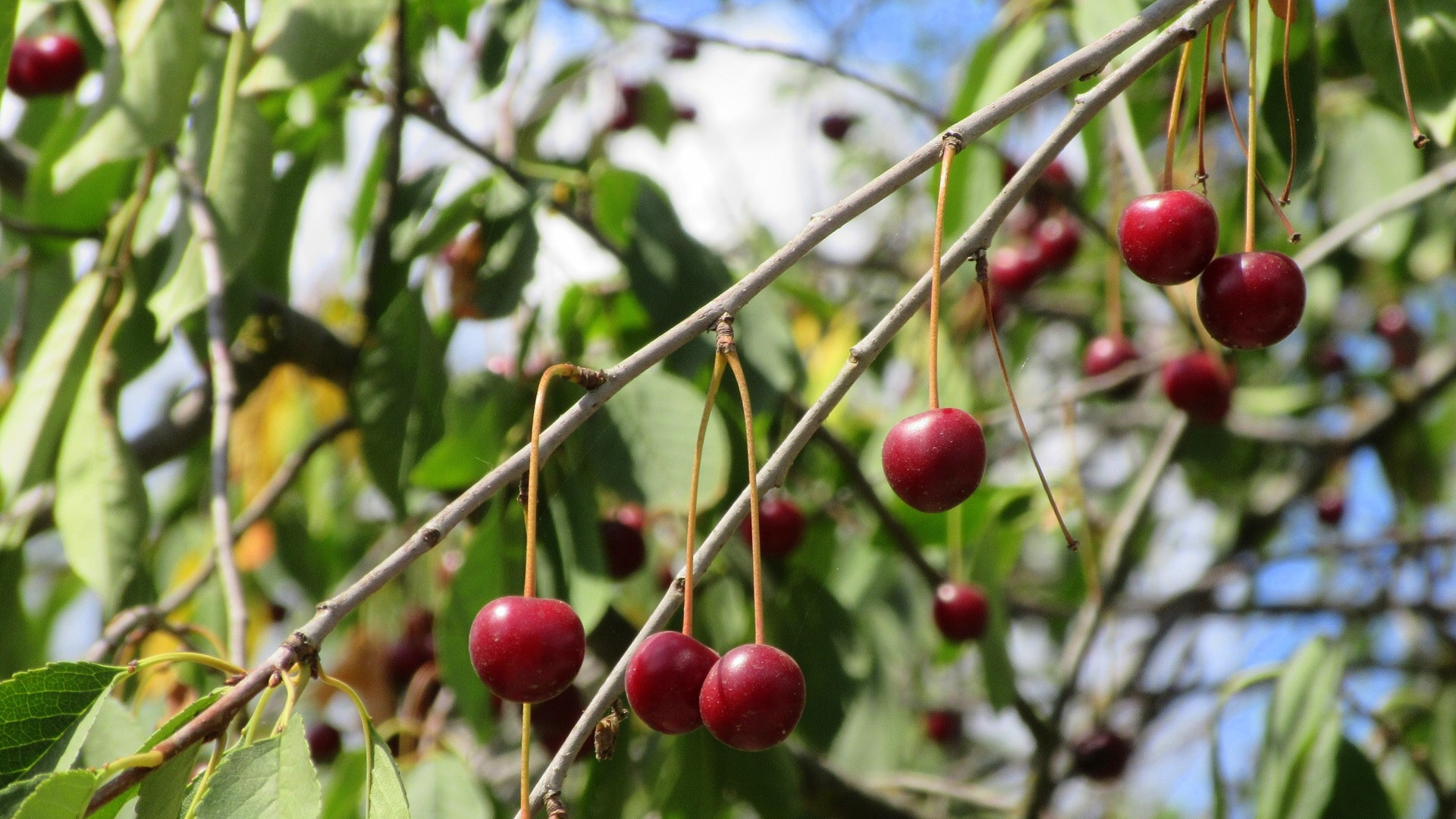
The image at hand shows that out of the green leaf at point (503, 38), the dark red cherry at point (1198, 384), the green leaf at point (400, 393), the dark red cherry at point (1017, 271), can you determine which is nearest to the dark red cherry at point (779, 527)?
the green leaf at point (400, 393)

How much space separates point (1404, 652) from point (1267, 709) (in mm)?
1891

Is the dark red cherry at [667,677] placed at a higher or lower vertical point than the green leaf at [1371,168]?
lower

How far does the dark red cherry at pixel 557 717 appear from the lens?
2.08 m

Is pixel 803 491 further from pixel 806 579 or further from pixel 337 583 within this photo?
pixel 337 583

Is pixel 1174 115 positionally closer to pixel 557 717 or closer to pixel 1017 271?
pixel 557 717

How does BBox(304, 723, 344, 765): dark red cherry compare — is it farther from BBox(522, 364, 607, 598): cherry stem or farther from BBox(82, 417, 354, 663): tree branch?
BBox(522, 364, 607, 598): cherry stem

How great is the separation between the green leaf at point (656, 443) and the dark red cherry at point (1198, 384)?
93cm

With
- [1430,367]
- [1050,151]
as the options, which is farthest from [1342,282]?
[1050,151]

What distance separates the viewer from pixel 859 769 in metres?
2.43

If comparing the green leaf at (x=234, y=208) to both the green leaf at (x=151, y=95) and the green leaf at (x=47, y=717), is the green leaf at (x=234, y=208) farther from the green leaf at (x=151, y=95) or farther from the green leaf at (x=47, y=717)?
the green leaf at (x=47, y=717)

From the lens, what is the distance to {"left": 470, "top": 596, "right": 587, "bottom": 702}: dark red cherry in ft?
3.08

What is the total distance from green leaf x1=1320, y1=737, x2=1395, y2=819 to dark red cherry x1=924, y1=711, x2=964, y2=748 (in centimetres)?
130

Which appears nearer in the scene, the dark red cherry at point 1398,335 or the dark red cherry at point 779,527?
the dark red cherry at point 779,527

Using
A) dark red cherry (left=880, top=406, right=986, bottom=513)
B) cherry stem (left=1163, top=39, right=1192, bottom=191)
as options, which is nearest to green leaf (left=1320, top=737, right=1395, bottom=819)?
cherry stem (left=1163, top=39, right=1192, bottom=191)
